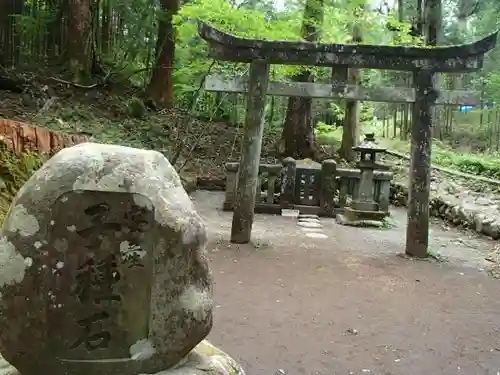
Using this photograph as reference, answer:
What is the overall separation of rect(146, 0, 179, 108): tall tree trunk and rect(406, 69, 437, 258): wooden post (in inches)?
331

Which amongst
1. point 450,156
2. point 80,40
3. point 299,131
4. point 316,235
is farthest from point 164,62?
point 450,156

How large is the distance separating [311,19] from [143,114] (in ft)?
17.3

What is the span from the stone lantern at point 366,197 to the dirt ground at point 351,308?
202cm

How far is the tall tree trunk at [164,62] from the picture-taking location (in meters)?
14.5

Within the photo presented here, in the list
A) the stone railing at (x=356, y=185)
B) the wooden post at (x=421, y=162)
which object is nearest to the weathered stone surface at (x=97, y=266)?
the wooden post at (x=421, y=162)

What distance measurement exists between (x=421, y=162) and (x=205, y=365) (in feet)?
18.9

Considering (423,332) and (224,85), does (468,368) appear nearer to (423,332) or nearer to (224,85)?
(423,332)

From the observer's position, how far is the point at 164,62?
48.5 feet

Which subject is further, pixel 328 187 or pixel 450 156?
pixel 450 156

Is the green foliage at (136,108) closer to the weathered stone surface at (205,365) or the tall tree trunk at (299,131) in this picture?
the tall tree trunk at (299,131)

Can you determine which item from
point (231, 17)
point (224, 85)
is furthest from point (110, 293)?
point (231, 17)

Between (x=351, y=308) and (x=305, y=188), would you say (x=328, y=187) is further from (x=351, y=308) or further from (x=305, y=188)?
(x=351, y=308)

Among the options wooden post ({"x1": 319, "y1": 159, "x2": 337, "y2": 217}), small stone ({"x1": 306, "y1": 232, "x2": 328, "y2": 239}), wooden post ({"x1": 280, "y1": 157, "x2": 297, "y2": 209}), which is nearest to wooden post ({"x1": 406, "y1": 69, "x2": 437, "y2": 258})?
small stone ({"x1": 306, "y1": 232, "x2": 328, "y2": 239})

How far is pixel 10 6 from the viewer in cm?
1521
